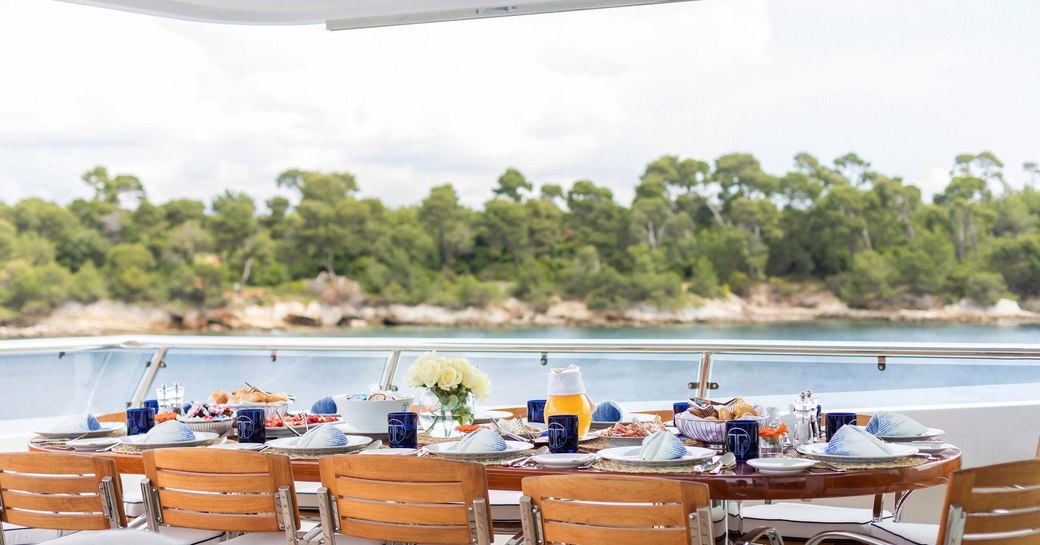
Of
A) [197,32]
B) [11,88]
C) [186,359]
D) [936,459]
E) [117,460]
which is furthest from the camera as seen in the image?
[197,32]

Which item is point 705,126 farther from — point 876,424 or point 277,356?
point 876,424

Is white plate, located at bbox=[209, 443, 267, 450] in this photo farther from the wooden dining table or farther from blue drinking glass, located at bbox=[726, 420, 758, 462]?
blue drinking glass, located at bbox=[726, 420, 758, 462]

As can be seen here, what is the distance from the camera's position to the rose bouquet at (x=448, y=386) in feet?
10.7

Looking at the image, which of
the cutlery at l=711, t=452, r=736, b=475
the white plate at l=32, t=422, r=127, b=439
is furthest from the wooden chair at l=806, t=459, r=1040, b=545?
the white plate at l=32, t=422, r=127, b=439

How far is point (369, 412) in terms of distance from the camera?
341 centimetres

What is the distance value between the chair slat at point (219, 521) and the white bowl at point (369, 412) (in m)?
0.58

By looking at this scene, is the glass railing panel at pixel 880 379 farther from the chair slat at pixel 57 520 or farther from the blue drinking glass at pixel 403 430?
the chair slat at pixel 57 520

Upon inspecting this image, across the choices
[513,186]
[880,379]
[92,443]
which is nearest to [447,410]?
[92,443]

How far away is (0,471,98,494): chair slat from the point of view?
117 inches

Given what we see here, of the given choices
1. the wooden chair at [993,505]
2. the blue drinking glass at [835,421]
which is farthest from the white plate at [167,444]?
the wooden chair at [993,505]

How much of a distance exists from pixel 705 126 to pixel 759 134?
4.55 feet

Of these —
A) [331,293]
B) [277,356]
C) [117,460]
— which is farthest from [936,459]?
[331,293]

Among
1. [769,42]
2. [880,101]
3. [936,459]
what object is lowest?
[936,459]

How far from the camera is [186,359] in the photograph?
5543 mm
